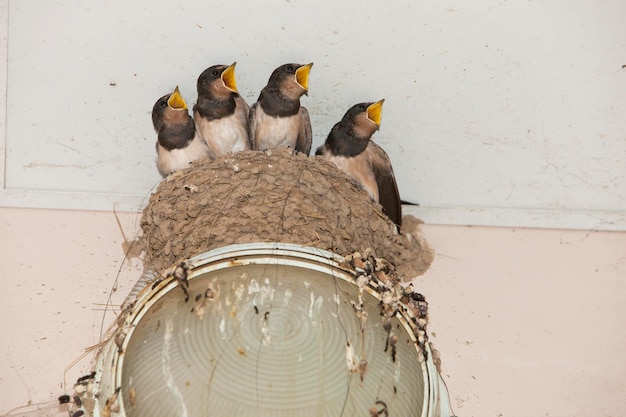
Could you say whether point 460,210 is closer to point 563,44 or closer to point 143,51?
point 563,44

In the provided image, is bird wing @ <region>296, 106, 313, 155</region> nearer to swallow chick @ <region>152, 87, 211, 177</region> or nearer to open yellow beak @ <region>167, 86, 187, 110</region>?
swallow chick @ <region>152, 87, 211, 177</region>

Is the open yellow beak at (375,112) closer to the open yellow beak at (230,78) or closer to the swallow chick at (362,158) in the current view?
the swallow chick at (362,158)

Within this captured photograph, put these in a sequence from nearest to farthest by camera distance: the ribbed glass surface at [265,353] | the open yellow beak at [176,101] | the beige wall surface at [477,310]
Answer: the ribbed glass surface at [265,353] < the open yellow beak at [176,101] < the beige wall surface at [477,310]

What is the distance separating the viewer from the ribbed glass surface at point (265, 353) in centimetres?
189

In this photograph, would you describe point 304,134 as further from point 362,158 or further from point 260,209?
point 260,209

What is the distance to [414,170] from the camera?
10.8ft

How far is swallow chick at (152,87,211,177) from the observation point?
297 centimetres

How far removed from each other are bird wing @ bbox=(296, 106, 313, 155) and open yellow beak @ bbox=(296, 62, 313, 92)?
0.59 feet

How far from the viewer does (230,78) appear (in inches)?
118

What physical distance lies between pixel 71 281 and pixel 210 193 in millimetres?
878

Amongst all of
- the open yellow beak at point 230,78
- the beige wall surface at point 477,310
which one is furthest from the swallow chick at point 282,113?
the beige wall surface at point 477,310

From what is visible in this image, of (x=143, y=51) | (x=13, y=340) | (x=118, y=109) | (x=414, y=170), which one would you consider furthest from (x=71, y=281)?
(x=414, y=170)

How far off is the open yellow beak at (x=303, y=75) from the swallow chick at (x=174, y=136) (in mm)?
449

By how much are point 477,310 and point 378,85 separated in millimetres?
1071
